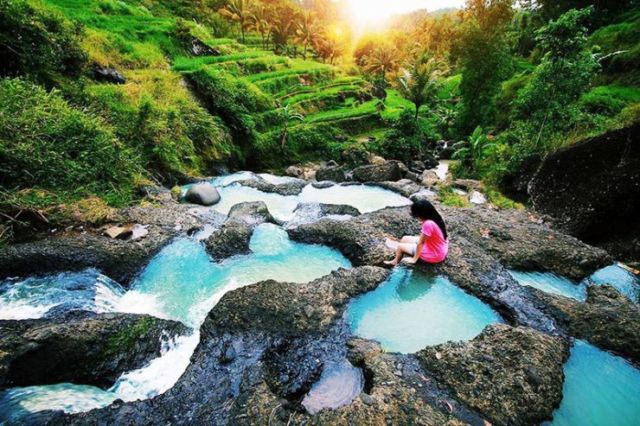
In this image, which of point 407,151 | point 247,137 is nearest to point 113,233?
point 247,137

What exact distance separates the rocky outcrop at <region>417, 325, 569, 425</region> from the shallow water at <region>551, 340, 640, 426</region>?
166 millimetres

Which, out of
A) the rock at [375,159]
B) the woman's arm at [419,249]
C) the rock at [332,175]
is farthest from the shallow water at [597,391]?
the rock at [375,159]

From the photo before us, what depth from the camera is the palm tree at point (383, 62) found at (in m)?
43.9

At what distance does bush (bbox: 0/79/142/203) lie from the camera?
788cm

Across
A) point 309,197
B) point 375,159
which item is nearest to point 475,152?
point 375,159

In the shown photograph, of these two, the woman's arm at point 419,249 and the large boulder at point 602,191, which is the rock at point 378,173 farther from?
the woman's arm at point 419,249

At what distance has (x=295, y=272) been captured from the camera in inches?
298

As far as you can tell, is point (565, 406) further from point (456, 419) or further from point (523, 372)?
point (456, 419)

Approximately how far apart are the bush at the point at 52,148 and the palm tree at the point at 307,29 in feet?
152

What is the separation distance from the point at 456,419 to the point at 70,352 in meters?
5.66

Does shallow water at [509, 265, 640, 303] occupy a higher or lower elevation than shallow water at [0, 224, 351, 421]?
higher

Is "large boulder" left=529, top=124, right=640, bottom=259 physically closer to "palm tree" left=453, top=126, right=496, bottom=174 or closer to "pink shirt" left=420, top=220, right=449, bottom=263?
"pink shirt" left=420, top=220, right=449, bottom=263

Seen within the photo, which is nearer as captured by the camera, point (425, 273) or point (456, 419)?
point (456, 419)

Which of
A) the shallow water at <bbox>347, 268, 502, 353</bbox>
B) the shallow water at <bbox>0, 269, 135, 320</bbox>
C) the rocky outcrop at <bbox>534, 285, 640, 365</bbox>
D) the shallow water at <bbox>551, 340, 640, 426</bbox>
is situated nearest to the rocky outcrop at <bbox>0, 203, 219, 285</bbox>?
the shallow water at <bbox>0, 269, 135, 320</bbox>
